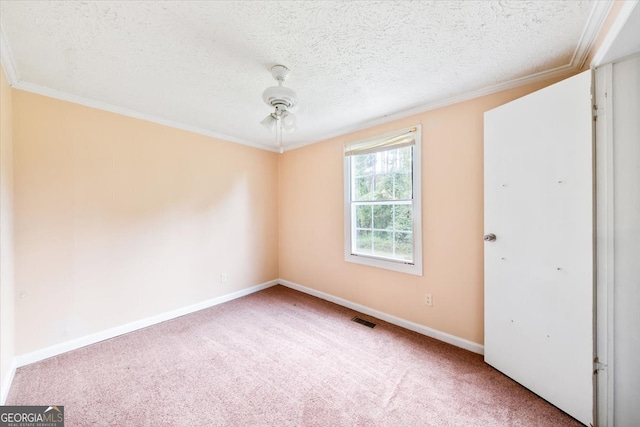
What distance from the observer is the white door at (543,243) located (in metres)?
1.38

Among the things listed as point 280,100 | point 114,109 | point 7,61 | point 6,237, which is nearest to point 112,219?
point 6,237

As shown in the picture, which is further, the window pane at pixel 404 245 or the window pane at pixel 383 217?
the window pane at pixel 383 217

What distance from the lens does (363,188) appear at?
9.61 feet

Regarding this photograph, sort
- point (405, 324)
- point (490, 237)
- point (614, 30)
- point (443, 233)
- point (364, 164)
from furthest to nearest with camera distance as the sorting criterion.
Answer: point (364, 164), point (405, 324), point (443, 233), point (490, 237), point (614, 30)

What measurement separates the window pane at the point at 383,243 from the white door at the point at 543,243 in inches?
38.5

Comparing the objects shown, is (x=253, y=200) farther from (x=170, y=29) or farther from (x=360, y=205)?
(x=170, y=29)

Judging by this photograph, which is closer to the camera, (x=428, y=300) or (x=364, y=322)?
(x=428, y=300)

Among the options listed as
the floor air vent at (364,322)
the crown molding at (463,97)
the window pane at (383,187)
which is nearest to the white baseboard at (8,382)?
the floor air vent at (364,322)

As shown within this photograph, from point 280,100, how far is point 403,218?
1.73 m

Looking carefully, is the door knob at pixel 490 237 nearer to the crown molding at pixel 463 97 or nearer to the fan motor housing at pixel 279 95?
the crown molding at pixel 463 97

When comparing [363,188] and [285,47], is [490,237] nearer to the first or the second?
[363,188]

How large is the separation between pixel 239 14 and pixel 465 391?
8.84 ft

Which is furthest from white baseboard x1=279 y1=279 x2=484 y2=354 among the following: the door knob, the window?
the door knob

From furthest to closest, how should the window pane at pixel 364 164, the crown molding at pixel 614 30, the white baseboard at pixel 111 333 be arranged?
the window pane at pixel 364 164 → the white baseboard at pixel 111 333 → the crown molding at pixel 614 30
